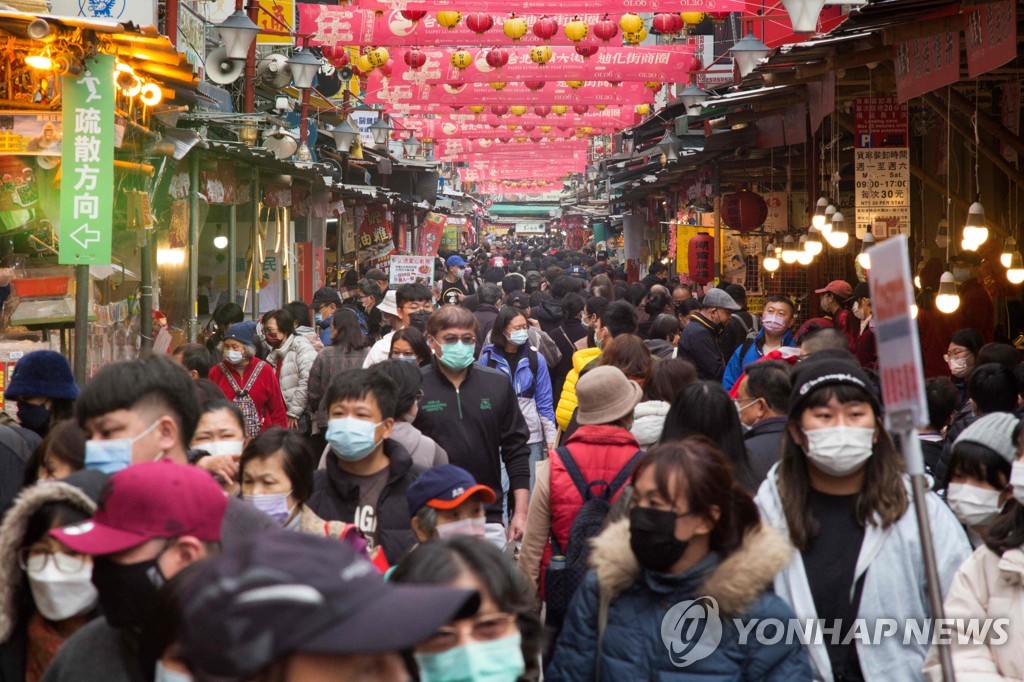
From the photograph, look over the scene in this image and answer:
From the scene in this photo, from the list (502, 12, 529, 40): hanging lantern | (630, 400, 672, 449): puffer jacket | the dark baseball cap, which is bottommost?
the dark baseball cap

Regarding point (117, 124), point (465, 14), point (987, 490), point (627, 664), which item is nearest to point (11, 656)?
point (627, 664)

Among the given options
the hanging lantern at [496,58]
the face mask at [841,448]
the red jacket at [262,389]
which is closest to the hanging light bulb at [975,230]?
the red jacket at [262,389]

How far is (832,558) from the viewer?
14.0ft

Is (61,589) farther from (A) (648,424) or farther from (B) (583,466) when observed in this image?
(A) (648,424)

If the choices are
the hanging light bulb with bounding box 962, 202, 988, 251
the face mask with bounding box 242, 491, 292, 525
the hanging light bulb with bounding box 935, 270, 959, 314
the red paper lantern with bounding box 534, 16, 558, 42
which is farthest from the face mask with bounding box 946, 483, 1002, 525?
the red paper lantern with bounding box 534, 16, 558, 42

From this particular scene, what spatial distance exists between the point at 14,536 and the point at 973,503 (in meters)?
3.97

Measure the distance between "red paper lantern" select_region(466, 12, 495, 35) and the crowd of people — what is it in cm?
1198

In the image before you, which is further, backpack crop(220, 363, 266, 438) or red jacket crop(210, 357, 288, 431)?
red jacket crop(210, 357, 288, 431)

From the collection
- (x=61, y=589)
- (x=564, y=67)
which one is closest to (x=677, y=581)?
(x=61, y=589)

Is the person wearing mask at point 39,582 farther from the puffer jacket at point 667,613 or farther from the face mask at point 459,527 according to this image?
the face mask at point 459,527

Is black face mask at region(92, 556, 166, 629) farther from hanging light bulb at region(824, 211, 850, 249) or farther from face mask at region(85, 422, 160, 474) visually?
hanging light bulb at region(824, 211, 850, 249)

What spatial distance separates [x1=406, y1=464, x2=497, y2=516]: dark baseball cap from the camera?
5.04 m

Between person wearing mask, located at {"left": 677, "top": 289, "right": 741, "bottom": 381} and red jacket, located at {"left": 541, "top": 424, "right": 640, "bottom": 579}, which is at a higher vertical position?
person wearing mask, located at {"left": 677, "top": 289, "right": 741, "bottom": 381}

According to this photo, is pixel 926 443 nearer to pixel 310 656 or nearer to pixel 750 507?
pixel 750 507
